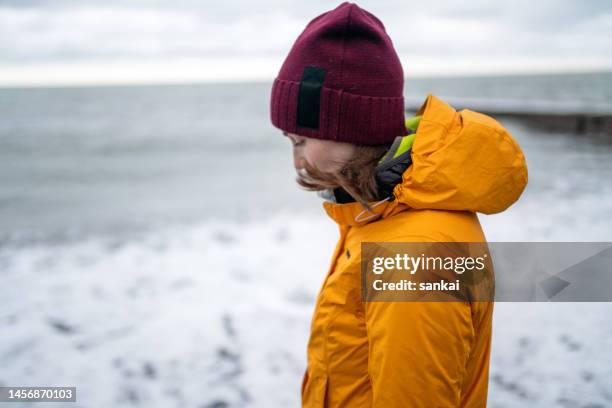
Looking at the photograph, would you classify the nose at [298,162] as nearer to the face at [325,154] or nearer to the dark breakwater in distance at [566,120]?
the face at [325,154]

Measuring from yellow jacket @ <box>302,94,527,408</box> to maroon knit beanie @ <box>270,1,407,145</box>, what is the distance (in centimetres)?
17

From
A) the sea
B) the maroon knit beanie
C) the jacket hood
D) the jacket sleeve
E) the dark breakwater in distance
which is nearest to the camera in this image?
the jacket sleeve

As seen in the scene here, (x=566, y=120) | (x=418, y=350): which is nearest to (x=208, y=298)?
(x=418, y=350)

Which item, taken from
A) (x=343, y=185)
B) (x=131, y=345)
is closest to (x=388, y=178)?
(x=343, y=185)

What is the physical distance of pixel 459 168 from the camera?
1.36 m

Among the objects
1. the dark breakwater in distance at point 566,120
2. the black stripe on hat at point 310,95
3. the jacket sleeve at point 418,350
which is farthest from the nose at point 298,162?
the dark breakwater in distance at point 566,120

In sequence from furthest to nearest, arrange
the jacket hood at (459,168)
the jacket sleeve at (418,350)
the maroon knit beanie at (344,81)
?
1. the maroon knit beanie at (344,81)
2. the jacket hood at (459,168)
3. the jacket sleeve at (418,350)

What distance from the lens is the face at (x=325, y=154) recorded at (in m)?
1.54

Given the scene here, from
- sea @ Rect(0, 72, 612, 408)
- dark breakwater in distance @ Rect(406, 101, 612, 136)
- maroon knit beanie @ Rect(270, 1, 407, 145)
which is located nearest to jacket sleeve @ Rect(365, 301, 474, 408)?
maroon knit beanie @ Rect(270, 1, 407, 145)

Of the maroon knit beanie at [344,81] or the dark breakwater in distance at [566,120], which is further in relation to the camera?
the dark breakwater in distance at [566,120]

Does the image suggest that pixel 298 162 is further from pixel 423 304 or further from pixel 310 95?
pixel 423 304

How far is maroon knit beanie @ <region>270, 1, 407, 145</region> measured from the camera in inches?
58.7

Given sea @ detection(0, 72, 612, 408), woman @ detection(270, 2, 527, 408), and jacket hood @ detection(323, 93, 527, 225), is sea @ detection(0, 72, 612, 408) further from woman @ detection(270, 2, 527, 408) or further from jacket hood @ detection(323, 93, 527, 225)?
jacket hood @ detection(323, 93, 527, 225)

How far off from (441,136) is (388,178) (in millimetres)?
205
